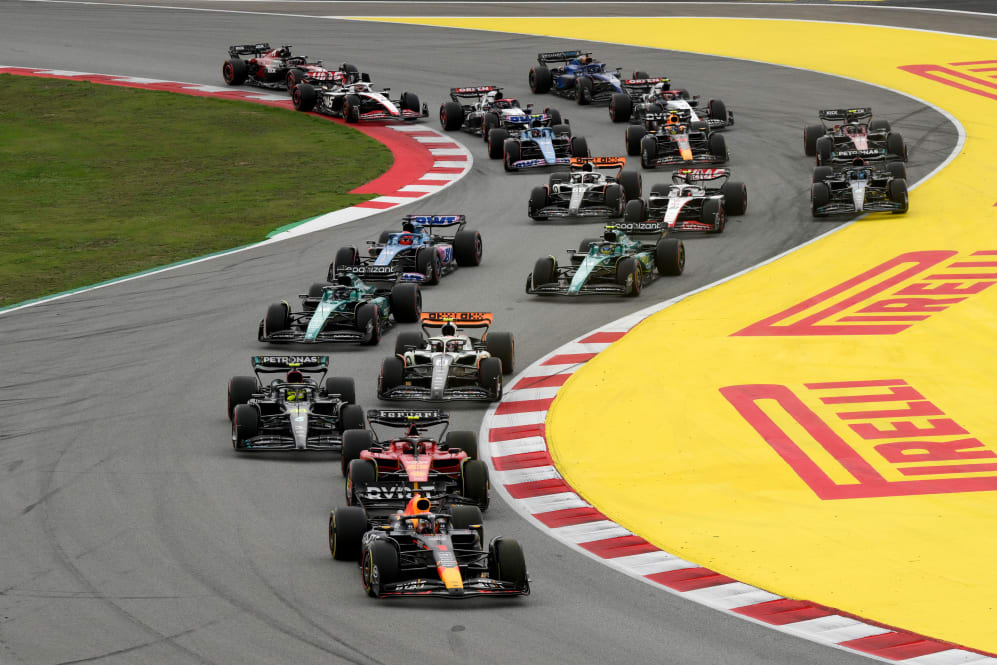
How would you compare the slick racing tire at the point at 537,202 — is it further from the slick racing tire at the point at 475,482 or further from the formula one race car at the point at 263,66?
the formula one race car at the point at 263,66

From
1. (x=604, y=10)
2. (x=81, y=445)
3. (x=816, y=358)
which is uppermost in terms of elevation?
(x=604, y=10)

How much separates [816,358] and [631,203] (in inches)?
359

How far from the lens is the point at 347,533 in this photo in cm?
1644

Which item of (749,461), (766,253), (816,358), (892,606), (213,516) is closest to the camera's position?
(892,606)

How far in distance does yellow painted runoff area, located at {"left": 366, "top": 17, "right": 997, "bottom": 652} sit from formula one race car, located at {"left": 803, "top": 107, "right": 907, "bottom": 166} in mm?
3001

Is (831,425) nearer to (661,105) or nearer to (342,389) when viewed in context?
(342,389)

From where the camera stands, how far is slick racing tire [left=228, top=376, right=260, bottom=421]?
21.4 meters

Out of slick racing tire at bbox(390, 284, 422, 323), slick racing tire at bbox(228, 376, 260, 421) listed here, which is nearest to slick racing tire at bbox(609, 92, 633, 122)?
slick racing tire at bbox(390, 284, 422, 323)

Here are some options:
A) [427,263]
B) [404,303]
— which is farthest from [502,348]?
[427,263]

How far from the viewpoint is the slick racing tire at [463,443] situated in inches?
748

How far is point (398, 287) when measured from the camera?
27.0 meters

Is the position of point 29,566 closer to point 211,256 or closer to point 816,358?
point 816,358

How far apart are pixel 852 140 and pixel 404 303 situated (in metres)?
16.7

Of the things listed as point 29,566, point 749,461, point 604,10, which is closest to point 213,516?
point 29,566
